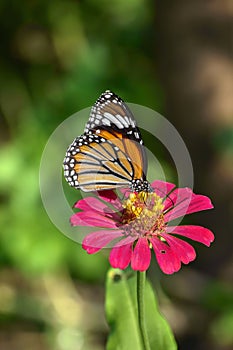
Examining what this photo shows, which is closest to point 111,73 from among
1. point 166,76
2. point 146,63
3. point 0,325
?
point 166,76

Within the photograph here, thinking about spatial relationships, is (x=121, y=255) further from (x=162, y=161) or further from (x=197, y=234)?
(x=162, y=161)

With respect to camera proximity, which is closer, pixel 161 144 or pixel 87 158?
pixel 87 158

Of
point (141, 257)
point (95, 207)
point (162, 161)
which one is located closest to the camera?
point (141, 257)

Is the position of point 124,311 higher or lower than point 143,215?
lower

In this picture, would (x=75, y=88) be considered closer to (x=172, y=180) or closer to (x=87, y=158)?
(x=172, y=180)

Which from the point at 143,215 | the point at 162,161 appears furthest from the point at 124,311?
the point at 162,161

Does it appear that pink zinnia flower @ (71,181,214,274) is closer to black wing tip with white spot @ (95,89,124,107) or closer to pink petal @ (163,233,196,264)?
pink petal @ (163,233,196,264)

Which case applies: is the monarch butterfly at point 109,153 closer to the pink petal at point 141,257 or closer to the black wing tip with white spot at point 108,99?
the black wing tip with white spot at point 108,99

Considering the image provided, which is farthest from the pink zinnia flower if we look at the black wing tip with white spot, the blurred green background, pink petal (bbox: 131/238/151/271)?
the blurred green background
